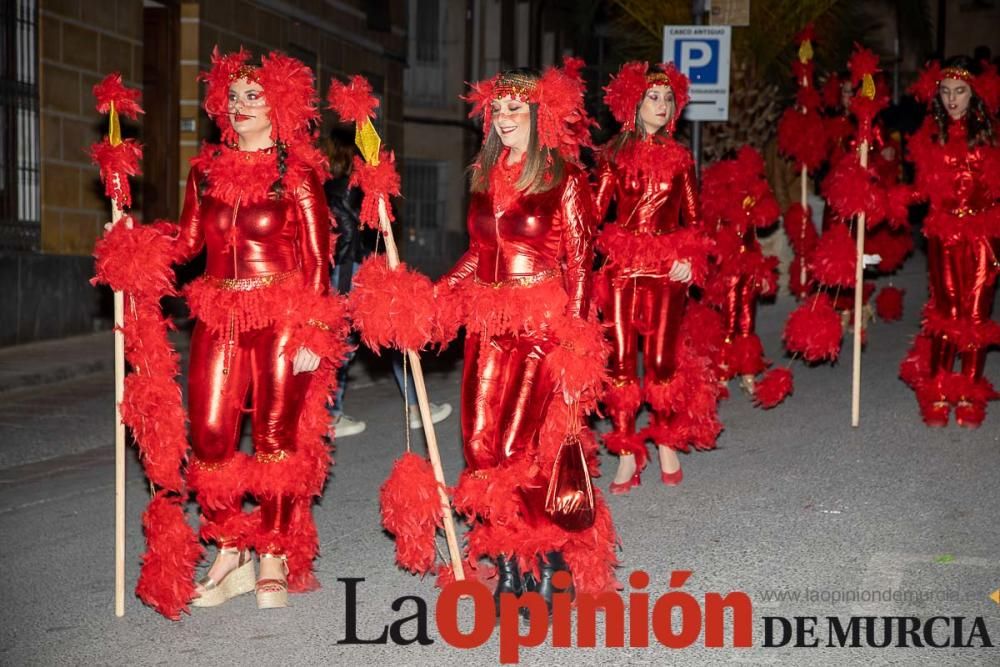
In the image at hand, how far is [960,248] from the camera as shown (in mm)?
8648

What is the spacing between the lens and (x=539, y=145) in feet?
17.4

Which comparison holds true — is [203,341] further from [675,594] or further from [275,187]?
[675,594]

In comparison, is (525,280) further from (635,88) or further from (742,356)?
(742,356)

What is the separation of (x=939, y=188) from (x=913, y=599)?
13.2 feet

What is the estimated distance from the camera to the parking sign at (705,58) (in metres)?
12.9

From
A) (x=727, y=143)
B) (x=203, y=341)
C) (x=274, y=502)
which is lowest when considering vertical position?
(x=274, y=502)

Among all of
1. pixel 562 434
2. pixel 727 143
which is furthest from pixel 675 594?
pixel 727 143

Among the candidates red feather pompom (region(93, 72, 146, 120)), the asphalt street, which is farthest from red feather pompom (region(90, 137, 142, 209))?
the asphalt street

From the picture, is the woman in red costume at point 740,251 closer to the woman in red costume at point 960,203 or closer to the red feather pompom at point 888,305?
the woman in red costume at point 960,203

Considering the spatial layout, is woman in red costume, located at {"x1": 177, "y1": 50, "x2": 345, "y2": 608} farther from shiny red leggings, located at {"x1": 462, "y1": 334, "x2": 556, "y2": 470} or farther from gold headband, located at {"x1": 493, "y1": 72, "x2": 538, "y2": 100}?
gold headband, located at {"x1": 493, "y1": 72, "x2": 538, "y2": 100}

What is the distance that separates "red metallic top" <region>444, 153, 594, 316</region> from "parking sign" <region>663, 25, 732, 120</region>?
795 centimetres

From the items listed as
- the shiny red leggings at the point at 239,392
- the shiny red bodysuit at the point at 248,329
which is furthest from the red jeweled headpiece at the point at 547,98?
the shiny red leggings at the point at 239,392

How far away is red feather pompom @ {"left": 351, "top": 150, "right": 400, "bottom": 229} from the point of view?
514 cm

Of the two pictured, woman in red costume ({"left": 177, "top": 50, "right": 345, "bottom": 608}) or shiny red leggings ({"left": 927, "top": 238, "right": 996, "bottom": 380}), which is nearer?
woman in red costume ({"left": 177, "top": 50, "right": 345, "bottom": 608})
